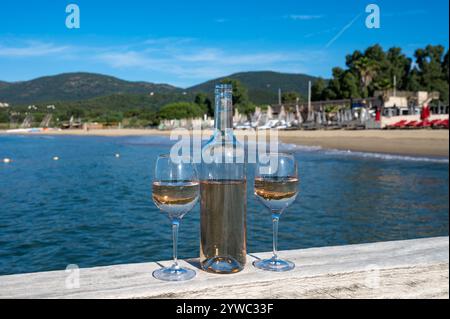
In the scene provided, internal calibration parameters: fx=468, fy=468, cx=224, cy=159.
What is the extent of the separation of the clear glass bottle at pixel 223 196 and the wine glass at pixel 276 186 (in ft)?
0.30

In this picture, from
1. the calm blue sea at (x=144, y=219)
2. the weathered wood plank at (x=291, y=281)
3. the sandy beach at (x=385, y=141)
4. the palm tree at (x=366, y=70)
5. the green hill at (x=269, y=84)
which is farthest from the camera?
the green hill at (x=269, y=84)

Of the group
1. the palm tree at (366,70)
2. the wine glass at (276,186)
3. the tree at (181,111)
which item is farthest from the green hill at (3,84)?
the tree at (181,111)

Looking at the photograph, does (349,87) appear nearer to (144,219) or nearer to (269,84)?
(269,84)

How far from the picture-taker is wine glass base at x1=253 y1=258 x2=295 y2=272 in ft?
4.78

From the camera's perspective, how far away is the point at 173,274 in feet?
4.55

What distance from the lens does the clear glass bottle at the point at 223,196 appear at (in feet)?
4.58

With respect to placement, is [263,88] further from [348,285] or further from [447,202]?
[348,285]

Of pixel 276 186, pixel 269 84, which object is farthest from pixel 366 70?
pixel 276 186

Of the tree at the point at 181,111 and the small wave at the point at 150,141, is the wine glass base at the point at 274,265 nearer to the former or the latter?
the small wave at the point at 150,141

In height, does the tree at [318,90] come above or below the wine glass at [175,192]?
above

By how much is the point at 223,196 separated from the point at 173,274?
10.8 inches

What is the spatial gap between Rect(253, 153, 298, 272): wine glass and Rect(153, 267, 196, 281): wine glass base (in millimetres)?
231

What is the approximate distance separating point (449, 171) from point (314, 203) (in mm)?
10421

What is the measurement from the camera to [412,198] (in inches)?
469
